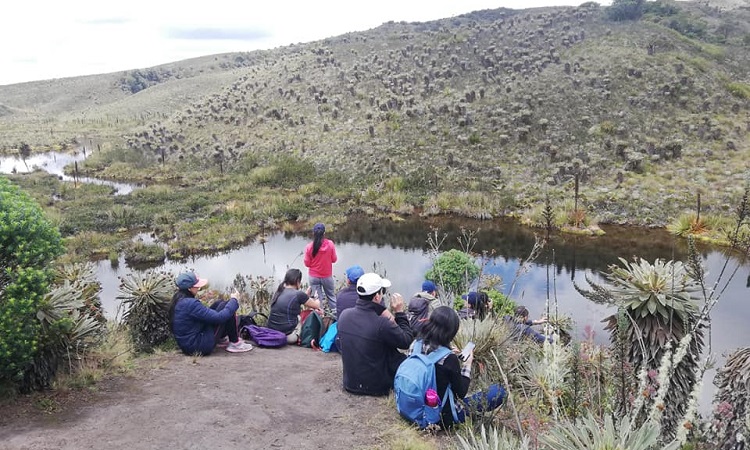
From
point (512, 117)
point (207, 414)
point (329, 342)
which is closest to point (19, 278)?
point (207, 414)

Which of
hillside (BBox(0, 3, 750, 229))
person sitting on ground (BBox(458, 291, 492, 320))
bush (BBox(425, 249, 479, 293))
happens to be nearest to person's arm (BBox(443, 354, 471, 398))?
person sitting on ground (BBox(458, 291, 492, 320))

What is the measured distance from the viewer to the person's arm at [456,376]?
15.4 feet

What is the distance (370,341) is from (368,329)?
5.2 inches

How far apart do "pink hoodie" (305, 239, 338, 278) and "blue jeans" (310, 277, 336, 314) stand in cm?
11

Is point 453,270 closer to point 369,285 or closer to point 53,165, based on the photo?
point 369,285

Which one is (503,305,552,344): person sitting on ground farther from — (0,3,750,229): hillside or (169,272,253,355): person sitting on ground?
(0,3,750,229): hillside

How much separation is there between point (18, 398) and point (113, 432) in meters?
1.46

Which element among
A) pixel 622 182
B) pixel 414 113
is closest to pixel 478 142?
pixel 414 113

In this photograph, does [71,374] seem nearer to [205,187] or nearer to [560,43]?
[205,187]

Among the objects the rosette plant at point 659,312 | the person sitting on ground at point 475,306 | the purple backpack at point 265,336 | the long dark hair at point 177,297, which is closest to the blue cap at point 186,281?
the long dark hair at point 177,297

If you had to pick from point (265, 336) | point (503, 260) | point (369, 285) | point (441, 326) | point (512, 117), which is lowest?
point (503, 260)

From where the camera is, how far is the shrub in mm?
7672

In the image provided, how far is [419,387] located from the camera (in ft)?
15.7

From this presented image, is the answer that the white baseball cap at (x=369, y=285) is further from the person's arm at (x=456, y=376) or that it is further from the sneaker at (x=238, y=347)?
the sneaker at (x=238, y=347)
